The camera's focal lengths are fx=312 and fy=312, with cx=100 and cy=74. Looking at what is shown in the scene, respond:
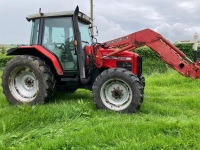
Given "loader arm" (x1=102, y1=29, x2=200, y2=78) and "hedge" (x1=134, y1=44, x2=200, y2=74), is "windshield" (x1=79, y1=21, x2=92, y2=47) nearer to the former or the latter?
"loader arm" (x1=102, y1=29, x2=200, y2=78)

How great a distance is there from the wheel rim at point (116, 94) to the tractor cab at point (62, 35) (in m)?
1.04

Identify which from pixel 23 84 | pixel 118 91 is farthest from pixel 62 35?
pixel 118 91

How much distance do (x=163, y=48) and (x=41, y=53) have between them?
2.71m

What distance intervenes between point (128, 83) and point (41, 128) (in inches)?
74.6

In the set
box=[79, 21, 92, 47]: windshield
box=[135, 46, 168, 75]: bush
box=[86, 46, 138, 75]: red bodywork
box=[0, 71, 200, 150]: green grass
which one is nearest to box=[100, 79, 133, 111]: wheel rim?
box=[0, 71, 200, 150]: green grass

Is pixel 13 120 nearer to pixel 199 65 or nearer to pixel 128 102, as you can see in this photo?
pixel 128 102

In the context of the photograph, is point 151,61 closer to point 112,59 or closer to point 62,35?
point 112,59

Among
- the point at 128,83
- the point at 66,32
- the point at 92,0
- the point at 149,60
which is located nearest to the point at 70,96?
the point at 66,32

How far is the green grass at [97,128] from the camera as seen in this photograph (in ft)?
14.5

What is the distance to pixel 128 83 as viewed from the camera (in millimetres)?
6113

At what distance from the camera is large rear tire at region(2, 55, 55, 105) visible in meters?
6.76

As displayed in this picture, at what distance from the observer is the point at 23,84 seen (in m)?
7.27

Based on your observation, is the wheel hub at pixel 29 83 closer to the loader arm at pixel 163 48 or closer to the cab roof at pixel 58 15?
the cab roof at pixel 58 15

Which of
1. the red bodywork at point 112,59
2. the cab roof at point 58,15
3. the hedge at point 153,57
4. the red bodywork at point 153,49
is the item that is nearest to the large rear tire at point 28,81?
the cab roof at point 58,15
